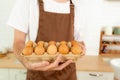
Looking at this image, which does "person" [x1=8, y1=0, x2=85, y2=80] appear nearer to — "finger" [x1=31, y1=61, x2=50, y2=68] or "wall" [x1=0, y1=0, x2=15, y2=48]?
"finger" [x1=31, y1=61, x2=50, y2=68]

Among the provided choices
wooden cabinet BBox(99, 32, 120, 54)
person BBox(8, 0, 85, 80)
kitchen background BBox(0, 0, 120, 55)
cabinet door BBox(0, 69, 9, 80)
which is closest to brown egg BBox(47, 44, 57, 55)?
person BBox(8, 0, 85, 80)

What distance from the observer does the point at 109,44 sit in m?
1.96

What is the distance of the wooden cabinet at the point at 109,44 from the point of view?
196 centimetres

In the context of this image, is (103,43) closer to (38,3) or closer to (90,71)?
(90,71)

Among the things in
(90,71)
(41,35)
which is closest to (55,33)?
(41,35)

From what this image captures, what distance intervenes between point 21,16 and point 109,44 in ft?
4.26

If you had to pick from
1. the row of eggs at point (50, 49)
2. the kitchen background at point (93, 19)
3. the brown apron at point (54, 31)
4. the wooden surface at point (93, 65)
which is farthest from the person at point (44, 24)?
the kitchen background at point (93, 19)

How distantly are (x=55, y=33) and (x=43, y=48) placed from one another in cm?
21

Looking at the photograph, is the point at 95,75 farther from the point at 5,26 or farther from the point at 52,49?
the point at 5,26

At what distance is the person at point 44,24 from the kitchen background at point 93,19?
2.87 ft

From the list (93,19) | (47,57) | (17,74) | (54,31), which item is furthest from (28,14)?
(93,19)

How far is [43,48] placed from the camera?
78 cm

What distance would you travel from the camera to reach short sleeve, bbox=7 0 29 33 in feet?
2.91

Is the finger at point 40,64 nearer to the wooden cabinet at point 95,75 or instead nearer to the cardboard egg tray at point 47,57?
the cardboard egg tray at point 47,57
